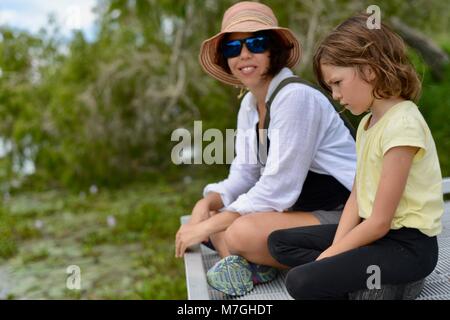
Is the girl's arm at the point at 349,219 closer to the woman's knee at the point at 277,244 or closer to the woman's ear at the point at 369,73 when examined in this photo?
the woman's knee at the point at 277,244

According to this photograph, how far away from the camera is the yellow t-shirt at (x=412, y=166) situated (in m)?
1.48

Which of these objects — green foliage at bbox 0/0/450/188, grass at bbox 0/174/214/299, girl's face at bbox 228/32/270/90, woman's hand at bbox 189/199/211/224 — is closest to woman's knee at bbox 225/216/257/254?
woman's hand at bbox 189/199/211/224

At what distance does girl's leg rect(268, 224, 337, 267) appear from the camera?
183cm

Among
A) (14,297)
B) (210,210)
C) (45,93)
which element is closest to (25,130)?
(45,93)

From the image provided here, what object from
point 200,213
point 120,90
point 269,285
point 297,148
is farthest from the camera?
point 120,90

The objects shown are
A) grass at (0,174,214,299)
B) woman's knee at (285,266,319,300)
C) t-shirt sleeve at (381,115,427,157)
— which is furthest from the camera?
grass at (0,174,214,299)

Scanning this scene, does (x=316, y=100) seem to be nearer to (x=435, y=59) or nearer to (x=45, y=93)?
(x=45, y=93)

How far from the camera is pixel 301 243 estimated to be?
6.01 ft

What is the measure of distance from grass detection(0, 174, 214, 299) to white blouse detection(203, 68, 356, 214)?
1382 mm

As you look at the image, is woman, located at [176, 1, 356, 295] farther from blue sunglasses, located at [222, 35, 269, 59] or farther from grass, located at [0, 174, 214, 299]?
grass, located at [0, 174, 214, 299]

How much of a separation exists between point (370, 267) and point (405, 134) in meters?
0.36

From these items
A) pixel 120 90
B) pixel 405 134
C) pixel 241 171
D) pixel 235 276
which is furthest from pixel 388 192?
pixel 120 90

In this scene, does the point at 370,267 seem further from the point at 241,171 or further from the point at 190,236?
the point at 241,171

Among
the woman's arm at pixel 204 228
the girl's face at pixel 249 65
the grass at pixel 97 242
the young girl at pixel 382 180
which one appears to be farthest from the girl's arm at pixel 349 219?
the grass at pixel 97 242
